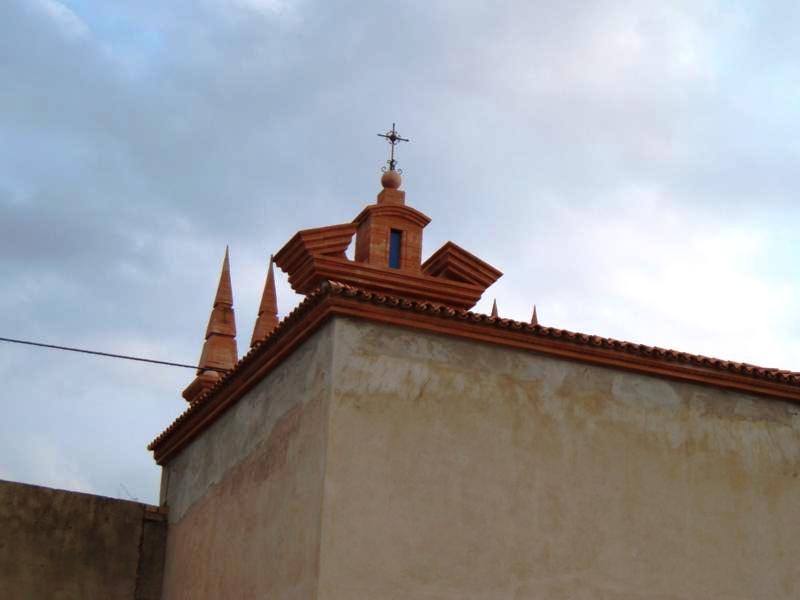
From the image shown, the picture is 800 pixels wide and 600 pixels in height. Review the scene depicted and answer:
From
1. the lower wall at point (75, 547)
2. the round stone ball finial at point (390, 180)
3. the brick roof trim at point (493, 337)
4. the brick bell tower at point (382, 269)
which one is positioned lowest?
the lower wall at point (75, 547)

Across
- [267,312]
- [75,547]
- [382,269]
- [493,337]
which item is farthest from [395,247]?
[267,312]

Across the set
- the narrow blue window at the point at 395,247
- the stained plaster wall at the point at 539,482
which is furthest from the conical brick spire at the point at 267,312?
the stained plaster wall at the point at 539,482

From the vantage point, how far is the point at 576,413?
12.5 meters

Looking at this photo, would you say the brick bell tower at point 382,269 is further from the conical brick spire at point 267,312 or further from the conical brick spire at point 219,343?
the conical brick spire at point 267,312

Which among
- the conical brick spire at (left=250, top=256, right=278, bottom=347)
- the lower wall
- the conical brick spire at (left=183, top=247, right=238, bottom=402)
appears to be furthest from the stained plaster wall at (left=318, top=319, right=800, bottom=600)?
the conical brick spire at (left=250, top=256, right=278, bottom=347)

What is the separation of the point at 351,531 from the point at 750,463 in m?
4.12

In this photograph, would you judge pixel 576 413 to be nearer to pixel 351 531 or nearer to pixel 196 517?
pixel 351 531

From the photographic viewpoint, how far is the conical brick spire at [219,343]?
17.4 metres

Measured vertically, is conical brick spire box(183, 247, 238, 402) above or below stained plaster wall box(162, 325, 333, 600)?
above

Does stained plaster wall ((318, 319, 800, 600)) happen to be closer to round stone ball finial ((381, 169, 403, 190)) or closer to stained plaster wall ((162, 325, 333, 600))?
stained plaster wall ((162, 325, 333, 600))

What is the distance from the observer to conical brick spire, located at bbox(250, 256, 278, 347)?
1962 centimetres

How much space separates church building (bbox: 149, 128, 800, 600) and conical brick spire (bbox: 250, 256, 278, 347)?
5.53m

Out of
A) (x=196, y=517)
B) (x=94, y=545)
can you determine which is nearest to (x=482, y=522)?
(x=196, y=517)

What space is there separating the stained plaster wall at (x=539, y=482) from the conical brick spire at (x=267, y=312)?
7567 mm
